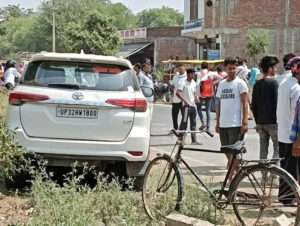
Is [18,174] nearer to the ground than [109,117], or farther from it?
nearer to the ground

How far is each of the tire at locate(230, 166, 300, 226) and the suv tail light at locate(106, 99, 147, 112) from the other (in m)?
1.93

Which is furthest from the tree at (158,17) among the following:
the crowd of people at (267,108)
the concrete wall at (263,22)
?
the crowd of people at (267,108)

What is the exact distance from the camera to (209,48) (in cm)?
4878

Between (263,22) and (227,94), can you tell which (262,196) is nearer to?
(227,94)

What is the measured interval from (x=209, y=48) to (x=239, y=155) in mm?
42907

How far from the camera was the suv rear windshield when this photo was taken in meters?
7.87

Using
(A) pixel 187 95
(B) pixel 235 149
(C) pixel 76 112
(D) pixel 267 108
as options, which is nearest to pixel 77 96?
(C) pixel 76 112

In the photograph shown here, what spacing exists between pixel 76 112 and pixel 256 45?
34.0m

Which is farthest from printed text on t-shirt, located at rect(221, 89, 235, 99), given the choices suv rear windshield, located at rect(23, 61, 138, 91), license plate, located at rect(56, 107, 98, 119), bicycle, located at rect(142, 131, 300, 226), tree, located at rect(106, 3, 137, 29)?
tree, located at rect(106, 3, 137, 29)

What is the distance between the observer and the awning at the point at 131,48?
197 feet

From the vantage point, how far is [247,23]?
149 feet

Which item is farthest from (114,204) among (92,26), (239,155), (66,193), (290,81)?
(92,26)

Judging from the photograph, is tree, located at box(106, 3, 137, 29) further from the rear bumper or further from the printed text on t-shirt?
the rear bumper

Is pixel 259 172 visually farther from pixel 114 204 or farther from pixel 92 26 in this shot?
pixel 92 26
